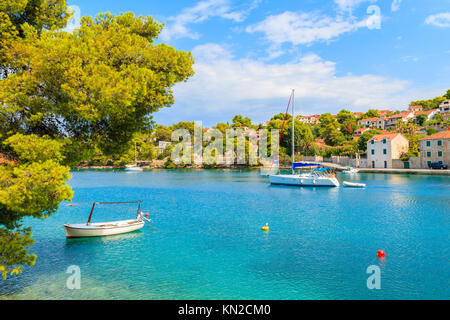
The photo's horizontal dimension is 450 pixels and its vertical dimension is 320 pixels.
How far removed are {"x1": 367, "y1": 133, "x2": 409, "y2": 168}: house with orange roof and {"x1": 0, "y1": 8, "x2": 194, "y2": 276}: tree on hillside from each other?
70797 millimetres

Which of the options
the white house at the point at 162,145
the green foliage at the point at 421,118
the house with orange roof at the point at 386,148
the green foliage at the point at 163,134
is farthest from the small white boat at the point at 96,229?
the green foliage at the point at 421,118

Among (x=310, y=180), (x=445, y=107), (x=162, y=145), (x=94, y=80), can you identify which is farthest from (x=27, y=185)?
(x=445, y=107)

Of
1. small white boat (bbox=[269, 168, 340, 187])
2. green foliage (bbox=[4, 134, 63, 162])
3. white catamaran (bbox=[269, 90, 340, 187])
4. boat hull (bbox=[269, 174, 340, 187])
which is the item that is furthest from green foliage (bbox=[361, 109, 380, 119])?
green foliage (bbox=[4, 134, 63, 162])

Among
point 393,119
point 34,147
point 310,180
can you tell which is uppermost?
point 393,119

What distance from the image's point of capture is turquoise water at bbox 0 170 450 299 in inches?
472

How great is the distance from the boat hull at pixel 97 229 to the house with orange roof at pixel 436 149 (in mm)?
64509

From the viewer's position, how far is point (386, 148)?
69.9 m

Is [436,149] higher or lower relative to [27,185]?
higher

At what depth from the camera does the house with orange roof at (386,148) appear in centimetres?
6906

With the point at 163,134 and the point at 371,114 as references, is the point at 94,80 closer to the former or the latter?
the point at 163,134

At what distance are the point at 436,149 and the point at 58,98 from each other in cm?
7219

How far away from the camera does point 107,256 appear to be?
52.6ft

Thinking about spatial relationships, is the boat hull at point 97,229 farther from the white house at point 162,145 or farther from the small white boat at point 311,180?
the white house at point 162,145
